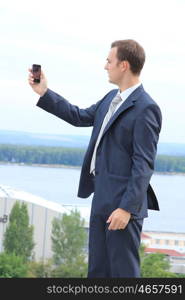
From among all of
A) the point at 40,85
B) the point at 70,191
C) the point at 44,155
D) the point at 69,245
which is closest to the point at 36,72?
the point at 40,85

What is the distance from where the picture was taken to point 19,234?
19297 mm

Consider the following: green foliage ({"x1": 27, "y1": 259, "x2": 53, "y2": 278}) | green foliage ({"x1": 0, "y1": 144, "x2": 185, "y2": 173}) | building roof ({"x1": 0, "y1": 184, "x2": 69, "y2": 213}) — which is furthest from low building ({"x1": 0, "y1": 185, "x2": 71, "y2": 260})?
green foliage ({"x1": 0, "y1": 144, "x2": 185, "y2": 173})

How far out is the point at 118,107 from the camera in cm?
184

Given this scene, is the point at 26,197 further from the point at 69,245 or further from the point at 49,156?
the point at 49,156

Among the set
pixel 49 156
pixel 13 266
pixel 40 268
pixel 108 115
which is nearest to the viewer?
pixel 108 115

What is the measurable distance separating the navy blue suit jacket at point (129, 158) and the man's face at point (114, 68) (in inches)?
2.1

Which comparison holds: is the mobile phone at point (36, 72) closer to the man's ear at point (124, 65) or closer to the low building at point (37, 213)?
the man's ear at point (124, 65)

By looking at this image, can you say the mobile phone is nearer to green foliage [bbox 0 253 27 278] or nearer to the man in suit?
the man in suit

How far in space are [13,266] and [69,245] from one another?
2.14 metres

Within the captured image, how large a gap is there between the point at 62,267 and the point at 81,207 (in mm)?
2037

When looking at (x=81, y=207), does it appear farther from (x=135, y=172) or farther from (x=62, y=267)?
(x=135, y=172)

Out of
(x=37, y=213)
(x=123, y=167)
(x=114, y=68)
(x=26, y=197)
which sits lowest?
(x=37, y=213)

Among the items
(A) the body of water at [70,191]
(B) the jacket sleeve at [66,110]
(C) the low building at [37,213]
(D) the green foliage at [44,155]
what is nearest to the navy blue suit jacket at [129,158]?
(B) the jacket sleeve at [66,110]

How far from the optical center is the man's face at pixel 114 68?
1824mm
